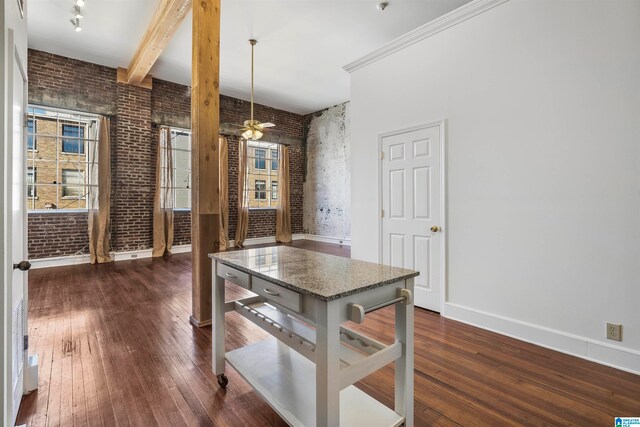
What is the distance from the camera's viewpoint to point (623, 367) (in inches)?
84.9

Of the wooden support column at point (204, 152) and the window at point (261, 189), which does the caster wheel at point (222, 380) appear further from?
the window at point (261, 189)

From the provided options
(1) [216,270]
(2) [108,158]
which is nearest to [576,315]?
(1) [216,270]

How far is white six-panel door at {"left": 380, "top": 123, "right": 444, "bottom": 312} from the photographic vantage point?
10.8ft

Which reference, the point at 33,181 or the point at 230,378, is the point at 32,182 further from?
the point at 230,378

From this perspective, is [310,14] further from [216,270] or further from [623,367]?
[623,367]

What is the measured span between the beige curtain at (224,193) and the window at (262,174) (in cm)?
67

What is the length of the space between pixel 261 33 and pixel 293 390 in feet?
15.3

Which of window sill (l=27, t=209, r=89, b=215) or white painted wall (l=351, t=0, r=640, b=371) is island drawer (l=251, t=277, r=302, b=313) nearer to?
white painted wall (l=351, t=0, r=640, b=371)

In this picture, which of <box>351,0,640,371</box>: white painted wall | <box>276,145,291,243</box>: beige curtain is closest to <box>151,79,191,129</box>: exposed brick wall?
<box>276,145,291,243</box>: beige curtain

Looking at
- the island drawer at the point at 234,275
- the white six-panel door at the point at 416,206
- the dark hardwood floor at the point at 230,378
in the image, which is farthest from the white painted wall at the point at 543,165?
the island drawer at the point at 234,275

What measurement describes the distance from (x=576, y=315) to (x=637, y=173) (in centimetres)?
114

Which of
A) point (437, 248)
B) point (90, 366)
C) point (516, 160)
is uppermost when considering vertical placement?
point (516, 160)

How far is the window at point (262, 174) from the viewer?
803 centimetres

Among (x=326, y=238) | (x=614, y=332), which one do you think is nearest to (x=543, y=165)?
(x=614, y=332)
